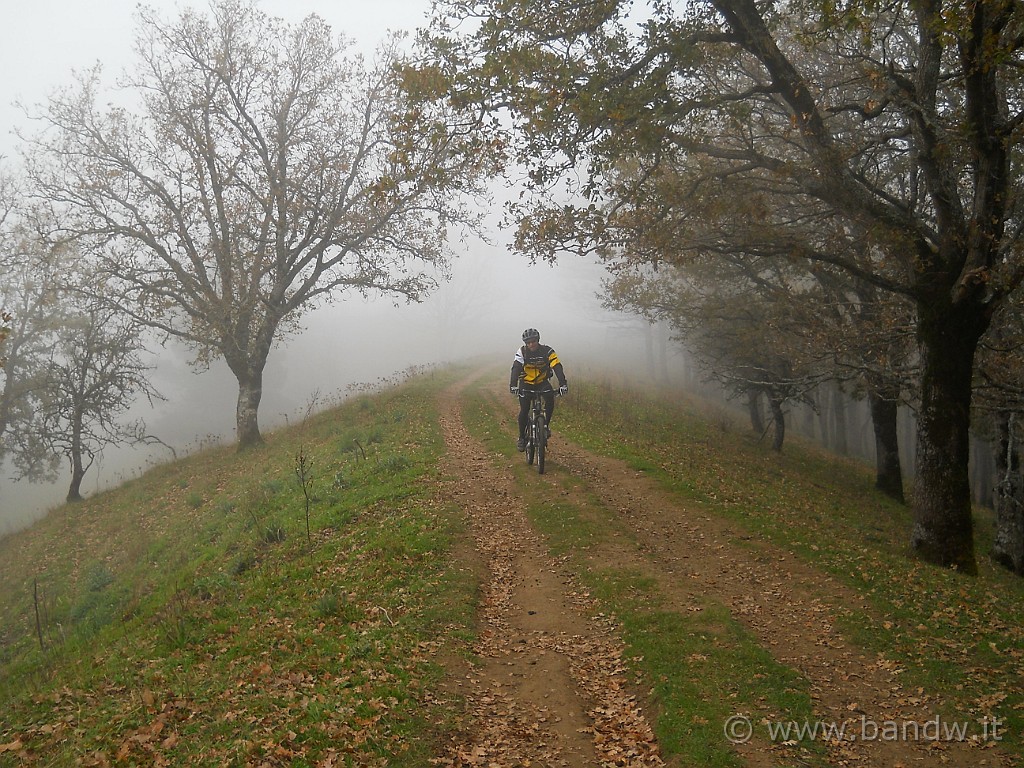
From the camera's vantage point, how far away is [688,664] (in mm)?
6348

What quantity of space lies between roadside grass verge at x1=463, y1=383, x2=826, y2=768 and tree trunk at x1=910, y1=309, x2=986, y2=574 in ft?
14.4

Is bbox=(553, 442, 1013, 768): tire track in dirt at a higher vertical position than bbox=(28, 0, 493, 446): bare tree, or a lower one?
lower

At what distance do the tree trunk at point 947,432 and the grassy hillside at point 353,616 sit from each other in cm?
78

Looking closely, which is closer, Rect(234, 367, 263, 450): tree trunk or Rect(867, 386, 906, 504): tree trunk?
Rect(867, 386, 906, 504): tree trunk

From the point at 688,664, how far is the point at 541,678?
1.35m

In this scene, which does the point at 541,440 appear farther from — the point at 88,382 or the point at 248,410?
the point at 88,382

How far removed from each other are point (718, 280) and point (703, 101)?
12.8 metres

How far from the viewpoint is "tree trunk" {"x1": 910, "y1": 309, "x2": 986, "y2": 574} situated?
31.8 ft

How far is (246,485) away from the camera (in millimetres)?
17094

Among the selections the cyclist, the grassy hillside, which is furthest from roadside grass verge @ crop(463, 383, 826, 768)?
the cyclist

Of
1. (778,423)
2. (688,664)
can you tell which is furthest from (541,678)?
(778,423)

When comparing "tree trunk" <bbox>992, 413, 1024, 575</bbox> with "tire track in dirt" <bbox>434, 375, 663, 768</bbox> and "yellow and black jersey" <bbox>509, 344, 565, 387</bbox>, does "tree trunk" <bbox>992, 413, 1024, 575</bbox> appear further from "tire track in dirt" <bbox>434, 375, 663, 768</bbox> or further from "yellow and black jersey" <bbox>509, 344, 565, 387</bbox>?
"tire track in dirt" <bbox>434, 375, 663, 768</bbox>

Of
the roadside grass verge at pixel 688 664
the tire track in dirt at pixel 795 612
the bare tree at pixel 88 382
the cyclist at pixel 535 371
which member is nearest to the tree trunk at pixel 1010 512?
the tire track in dirt at pixel 795 612

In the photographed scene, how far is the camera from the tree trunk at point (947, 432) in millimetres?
9703
